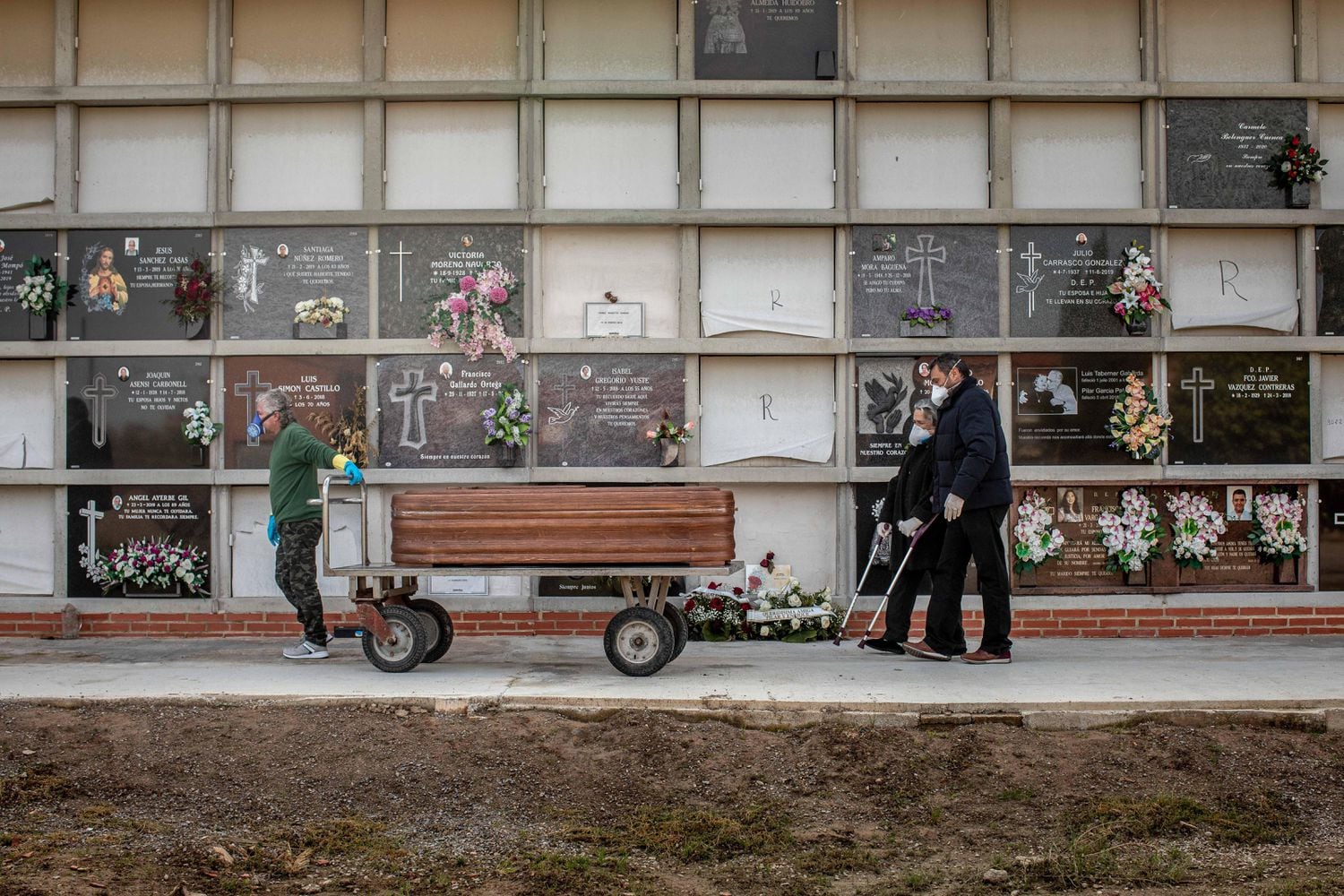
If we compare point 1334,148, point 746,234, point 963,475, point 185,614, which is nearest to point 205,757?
point 185,614

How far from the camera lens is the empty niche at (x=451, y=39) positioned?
29.1 feet

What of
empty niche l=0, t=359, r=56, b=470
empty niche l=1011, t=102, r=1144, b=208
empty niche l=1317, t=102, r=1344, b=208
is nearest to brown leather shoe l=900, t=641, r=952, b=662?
empty niche l=1011, t=102, r=1144, b=208

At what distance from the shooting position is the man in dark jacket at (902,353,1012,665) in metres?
7.29

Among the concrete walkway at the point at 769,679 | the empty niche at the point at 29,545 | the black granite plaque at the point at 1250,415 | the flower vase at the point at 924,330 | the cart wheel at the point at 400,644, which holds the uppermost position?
the flower vase at the point at 924,330

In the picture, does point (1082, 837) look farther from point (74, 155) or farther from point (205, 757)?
point (74, 155)

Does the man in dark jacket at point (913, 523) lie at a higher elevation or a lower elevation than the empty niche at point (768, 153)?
lower

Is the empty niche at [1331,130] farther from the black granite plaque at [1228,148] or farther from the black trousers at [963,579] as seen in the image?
the black trousers at [963,579]

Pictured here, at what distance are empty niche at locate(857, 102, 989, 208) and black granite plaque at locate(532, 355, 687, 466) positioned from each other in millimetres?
1940

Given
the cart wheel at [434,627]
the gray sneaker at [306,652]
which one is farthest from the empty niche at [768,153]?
the gray sneaker at [306,652]

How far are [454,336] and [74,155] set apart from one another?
3.03 metres

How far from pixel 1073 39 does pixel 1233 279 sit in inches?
80.6

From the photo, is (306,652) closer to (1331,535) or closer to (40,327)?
(40,327)

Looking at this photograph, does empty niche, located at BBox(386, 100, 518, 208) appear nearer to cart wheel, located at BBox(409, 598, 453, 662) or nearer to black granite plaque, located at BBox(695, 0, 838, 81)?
black granite plaque, located at BBox(695, 0, 838, 81)

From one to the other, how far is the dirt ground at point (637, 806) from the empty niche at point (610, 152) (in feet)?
13.8
